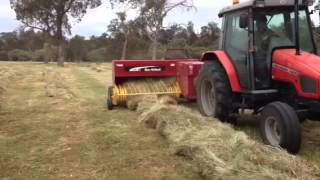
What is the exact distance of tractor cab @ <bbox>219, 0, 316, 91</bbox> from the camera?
7414mm

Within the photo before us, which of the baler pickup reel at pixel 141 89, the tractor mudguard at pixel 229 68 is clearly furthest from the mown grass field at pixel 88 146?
the tractor mudguard at pixel 229 68

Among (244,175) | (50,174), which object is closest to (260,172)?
(244,175)

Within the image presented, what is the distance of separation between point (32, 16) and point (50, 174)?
41470 mm

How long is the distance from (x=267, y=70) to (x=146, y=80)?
4.48m

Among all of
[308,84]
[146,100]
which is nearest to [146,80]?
[146,100]

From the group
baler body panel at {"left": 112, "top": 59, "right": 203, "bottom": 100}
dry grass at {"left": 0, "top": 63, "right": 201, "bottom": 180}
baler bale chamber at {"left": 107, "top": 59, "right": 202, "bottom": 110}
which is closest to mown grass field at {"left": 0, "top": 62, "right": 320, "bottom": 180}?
dry grass at {"left": 0, "top": 63, "right": 201, "bottom": 180}

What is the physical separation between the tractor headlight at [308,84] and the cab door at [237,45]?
1.04m

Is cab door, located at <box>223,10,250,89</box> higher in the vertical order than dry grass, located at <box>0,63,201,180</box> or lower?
higher

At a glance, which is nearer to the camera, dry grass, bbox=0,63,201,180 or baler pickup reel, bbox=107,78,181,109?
dry grass, bbox=0,63,201,180

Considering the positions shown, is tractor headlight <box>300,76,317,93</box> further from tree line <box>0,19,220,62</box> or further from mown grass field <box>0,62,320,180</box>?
tree line <box>0,19,220,62</box>

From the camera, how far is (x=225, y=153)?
5.62 metres

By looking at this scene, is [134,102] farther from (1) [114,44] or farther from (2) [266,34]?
(1) [114,44]

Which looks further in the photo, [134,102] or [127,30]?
[127,30]

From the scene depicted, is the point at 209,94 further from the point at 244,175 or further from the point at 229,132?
the point at 244,175
